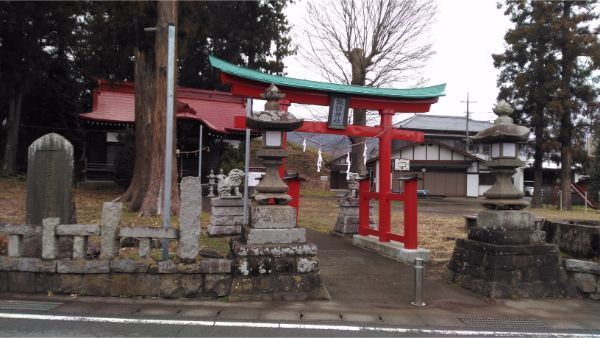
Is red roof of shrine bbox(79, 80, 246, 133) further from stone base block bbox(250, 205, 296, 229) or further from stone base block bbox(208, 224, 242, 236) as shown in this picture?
stone base block bbox(250, 205, 296, 229)

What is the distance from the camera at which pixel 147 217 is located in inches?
487

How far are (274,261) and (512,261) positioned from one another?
3674mm

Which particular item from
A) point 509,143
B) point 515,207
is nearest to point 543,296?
point 515,207

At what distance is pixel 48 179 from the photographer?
629 centimetres

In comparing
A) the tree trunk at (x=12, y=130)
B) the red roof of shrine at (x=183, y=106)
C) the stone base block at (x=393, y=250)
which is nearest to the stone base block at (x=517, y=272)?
the stone base block at (x=393, y=250)

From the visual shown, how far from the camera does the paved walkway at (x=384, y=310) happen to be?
5.38m

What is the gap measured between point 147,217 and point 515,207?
957 cm

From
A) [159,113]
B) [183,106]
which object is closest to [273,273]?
[159,113]

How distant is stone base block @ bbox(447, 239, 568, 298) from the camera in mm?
6609

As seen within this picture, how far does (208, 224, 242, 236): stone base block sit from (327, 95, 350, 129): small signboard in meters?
3.60

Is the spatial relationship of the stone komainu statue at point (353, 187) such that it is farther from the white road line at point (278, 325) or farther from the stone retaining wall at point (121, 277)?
the white road line at point (278, 325)

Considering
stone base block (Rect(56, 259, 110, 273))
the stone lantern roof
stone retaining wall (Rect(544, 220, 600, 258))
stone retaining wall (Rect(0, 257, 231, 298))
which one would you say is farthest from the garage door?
stone base block (Rect(56, 259, 110, 273))

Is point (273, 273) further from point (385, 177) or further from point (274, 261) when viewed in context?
point (385, 177)

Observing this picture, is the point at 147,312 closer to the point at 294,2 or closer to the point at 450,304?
the point at 450,304
